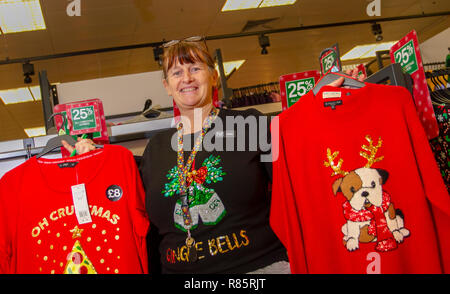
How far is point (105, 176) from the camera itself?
170 centimetres

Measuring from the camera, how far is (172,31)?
7.55m

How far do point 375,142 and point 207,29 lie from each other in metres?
6.65

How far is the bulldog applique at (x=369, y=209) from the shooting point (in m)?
1.52

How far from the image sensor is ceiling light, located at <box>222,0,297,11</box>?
266 inches

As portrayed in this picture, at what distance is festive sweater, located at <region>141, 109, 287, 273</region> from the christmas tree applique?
0.95 feet

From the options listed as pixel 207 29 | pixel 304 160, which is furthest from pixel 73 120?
pixel 207 29

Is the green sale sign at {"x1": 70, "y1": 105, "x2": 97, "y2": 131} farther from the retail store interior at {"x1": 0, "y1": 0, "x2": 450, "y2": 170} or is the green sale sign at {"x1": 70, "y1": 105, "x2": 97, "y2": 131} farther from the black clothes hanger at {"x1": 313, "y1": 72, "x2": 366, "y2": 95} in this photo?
the black clothes hanger at {"x1": 313, "y1": 72, "x2": 366, "y2": 95}

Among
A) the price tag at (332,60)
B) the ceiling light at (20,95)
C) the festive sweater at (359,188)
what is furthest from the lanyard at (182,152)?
the ceiling light at (20,95)

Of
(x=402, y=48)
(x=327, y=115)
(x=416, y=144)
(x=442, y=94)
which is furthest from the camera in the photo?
(x=442, y=94)

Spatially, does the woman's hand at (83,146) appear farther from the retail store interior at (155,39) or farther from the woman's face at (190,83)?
the retail store interior at (155,39)

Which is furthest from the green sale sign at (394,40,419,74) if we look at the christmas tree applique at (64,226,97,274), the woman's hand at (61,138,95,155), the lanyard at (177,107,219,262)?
the christmas tree applique at (64,226,97,274)

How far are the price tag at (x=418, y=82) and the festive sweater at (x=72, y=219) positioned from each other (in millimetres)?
1219

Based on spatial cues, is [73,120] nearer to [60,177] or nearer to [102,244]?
[60,177]

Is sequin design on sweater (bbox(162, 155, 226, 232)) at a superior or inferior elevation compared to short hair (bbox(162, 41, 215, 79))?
inferior
